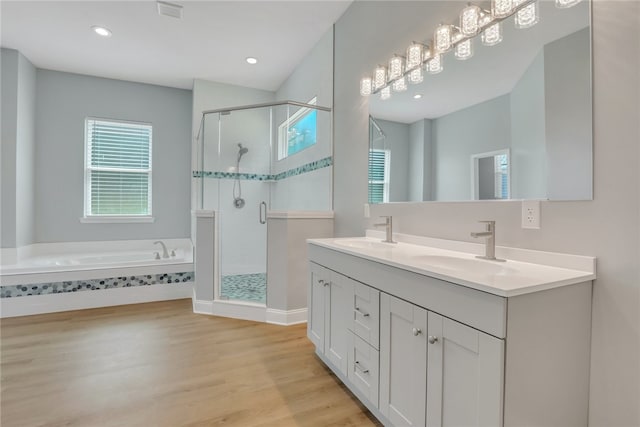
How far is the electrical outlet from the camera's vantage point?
4.20 ft

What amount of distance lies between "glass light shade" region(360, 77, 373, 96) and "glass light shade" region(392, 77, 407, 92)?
0.86 ft

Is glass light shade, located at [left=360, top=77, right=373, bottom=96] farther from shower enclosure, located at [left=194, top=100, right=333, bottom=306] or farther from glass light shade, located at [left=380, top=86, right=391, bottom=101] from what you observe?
shower enclosure, located at [left=194, top=100, right=333, bottom=306]

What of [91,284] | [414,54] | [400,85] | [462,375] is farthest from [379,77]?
[91,284]

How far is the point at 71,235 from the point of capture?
4.09 metres

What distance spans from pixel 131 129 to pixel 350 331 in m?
4.38

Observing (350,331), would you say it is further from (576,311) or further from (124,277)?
(124,277)

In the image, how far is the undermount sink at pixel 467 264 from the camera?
1.21 metres

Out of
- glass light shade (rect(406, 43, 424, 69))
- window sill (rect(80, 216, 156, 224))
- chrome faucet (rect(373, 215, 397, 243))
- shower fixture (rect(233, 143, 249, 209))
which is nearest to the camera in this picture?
glass light shade (rect(406, 43, 424, 69))

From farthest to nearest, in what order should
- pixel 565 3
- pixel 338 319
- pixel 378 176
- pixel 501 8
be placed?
1. pixel 378 176
2. pixel 338 319
3. pixel 501 8
4. pixel 565 3

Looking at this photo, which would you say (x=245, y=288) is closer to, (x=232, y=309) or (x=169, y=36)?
(x=232, y=309)

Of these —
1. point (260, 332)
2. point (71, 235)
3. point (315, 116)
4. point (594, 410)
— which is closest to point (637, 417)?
point (594, 410)

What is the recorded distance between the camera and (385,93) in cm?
222

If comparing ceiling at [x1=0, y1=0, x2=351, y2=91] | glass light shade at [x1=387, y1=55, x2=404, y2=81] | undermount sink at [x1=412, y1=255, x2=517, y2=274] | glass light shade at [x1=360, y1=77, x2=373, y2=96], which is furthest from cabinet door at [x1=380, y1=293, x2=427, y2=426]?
ceiling at [x1=0, y1=0, x2=351, y2=91]

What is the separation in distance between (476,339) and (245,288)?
8.23 feet
